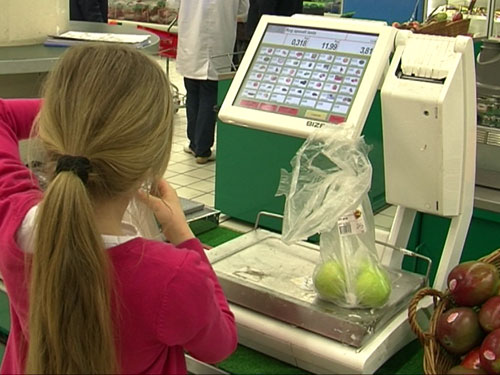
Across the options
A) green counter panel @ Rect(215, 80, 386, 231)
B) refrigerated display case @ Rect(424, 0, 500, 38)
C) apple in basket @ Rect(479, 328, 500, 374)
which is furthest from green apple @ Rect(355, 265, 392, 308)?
refrigerated display case @ Rect(424, 0, 500, 38)

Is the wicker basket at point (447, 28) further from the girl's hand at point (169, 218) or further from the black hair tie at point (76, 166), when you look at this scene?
the black hair tie at point (76, 166)

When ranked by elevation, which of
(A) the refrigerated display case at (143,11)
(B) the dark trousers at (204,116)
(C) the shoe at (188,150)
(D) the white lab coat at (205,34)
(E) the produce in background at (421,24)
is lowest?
(C) the shoe at (188,150)

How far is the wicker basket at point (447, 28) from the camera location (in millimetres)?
2602

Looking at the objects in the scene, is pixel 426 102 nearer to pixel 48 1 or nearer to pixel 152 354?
pixel 152 354

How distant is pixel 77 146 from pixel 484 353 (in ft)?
2.32

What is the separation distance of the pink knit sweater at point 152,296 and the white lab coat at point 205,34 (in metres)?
3.58

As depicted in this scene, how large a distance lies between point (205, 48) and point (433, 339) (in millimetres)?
3747

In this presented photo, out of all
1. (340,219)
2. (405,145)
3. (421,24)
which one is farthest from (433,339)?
(421,24)

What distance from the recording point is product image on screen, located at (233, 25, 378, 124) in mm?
1394

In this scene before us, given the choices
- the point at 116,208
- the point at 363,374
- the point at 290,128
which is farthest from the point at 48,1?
the point at 363,374

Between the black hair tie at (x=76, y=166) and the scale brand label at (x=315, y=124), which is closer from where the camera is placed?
the black hair tie at (x=76, y=166)

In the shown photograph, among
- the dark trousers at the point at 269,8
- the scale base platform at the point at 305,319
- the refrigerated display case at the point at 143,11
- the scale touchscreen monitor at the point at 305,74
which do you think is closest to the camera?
the scale base platform at the point at 305,319

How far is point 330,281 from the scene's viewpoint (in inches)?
49.9

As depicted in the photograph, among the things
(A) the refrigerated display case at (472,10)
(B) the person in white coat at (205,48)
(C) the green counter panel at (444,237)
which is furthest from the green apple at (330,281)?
(B) the person in white coat at (205,48)
